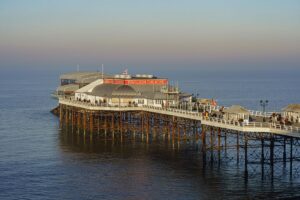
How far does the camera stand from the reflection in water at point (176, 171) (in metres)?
55.9

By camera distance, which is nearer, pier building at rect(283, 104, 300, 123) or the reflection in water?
the reflection in water

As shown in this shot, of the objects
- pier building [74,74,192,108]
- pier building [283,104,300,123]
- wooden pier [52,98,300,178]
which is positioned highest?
pier building [74,74,192,108]

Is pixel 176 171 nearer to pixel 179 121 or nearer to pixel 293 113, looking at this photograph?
pixel 293 113

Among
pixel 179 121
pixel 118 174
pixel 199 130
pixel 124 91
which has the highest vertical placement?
pixel 124 91

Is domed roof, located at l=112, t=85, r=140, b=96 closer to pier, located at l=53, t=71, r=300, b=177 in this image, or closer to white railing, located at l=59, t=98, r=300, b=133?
pier, located at l=53, t=71, r=300, b=177

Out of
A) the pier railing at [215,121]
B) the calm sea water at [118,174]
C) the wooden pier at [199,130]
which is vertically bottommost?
the calm sea water at [118,174]

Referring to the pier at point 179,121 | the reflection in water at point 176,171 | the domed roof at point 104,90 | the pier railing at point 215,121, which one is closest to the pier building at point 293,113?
the pier at point 179,121

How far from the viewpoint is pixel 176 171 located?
214 ft

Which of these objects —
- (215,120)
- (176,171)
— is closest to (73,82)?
(215,120)

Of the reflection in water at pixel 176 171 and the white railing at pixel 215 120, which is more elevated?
the white railing at pixel 215 120

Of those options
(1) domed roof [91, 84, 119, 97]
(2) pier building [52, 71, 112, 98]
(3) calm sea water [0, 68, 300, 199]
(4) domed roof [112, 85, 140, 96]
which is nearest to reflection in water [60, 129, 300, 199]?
(3) calm sea water [0, 68, 300, 199]

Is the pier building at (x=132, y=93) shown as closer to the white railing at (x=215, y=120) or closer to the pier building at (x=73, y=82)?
the white railing at (x=215, y=120)

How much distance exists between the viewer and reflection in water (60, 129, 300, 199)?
183 feet

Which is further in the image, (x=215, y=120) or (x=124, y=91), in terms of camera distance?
(x=124, y=91)
